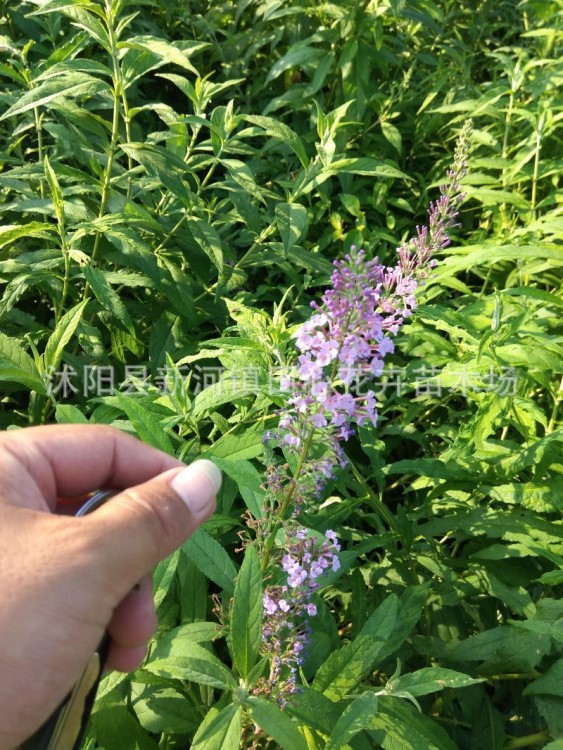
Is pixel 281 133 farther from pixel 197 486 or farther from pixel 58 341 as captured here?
pixel 197 486

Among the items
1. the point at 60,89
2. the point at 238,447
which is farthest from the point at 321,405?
the point at 60,89

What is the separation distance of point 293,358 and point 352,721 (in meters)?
1.31

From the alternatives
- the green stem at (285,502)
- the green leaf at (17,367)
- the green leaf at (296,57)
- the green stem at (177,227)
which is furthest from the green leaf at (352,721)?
the green leaf at (296,57)

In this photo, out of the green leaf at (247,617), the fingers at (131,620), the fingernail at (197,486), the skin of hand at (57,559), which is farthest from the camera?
the green leaf at (247,617)

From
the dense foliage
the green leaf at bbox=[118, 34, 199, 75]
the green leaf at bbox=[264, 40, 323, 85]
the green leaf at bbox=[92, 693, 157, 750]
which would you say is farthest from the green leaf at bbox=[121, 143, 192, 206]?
the green leaf at bbox=[92, 693, 157, 750]

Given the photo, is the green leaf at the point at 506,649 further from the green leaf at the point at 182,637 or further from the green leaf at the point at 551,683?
the green leaf at the point at 182,637

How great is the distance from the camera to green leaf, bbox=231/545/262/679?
1.69 m

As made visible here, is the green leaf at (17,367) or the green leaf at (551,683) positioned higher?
the green leaf at (17,367)

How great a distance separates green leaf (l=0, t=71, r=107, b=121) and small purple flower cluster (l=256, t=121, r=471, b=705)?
1.48 m

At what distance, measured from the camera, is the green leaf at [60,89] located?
2551 mm

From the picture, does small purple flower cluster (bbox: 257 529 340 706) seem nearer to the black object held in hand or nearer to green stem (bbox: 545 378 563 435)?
the black object held in hand

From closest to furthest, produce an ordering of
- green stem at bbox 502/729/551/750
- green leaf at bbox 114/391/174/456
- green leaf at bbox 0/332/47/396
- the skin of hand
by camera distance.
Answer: the skin of hand, green leaf at bbox 114/391/174/456, green stem at bbox 502/729/551/750, green leaf at bbox 0/332/47/396

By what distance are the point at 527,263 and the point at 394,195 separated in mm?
1179

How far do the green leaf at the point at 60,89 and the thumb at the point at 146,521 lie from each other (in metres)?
1.84
